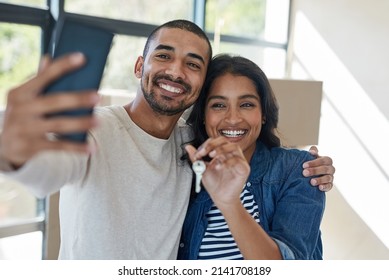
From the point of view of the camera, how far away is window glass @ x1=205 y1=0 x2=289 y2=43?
1594 mm

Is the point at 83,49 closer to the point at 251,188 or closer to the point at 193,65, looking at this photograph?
the point at 193,65

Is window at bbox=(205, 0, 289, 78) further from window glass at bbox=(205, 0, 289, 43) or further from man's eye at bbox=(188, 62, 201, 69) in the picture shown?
man's eye at bbox=(188, 62, 201, 69)

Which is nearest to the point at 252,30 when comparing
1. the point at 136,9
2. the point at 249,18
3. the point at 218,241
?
the point at 249,18

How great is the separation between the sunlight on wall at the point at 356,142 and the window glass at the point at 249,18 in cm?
29

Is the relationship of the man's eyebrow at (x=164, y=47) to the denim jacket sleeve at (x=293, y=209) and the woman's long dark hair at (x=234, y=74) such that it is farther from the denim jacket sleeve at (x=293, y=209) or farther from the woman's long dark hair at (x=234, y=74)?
the denim jacket sleeve at (x=293, y=209)

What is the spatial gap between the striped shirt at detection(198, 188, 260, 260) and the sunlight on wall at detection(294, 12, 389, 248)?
0.49 meters

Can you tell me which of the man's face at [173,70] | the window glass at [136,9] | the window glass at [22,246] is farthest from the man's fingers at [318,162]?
the window glass at [136,9]

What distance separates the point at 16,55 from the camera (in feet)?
2.46

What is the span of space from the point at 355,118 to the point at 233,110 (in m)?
0.54

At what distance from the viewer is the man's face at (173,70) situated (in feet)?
2.25

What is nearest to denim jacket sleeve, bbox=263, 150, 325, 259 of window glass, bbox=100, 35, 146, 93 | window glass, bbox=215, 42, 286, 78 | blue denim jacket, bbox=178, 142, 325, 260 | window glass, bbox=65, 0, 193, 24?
blue denim jacket, bbox=178, 142, 325, 260

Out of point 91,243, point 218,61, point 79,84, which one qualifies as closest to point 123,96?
point 218,61
